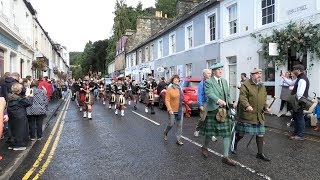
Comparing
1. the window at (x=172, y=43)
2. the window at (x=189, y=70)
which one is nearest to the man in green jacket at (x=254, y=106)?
the window at (x=189, y=70)

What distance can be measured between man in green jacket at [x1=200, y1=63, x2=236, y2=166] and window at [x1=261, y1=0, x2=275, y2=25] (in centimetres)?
1028

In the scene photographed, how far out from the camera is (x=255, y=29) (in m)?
17.5

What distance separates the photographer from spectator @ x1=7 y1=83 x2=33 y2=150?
9.02 meters

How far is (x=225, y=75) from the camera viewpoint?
20.9m

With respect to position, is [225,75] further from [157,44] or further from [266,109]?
[157,44]

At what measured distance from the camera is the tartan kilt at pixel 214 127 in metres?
7.40

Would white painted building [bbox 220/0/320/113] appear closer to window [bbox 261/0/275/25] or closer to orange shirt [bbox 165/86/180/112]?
window [bbox 261/0/275/25]

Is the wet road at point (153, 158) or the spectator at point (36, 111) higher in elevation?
the spectator at point (36, 111)

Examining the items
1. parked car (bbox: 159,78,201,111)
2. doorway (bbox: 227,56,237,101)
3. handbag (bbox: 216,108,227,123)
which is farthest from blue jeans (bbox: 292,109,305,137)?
doorway (bbox: 227,56,237,101)

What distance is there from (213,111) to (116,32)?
Result: 209 ft

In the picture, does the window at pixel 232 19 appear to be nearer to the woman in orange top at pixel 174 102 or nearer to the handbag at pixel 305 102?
the handbag at pixel 305 102

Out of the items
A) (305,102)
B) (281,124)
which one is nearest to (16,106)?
(305,102)

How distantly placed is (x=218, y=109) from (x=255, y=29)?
11.0 meters

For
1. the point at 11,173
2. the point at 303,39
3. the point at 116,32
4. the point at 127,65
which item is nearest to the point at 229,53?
the point at 303,39
